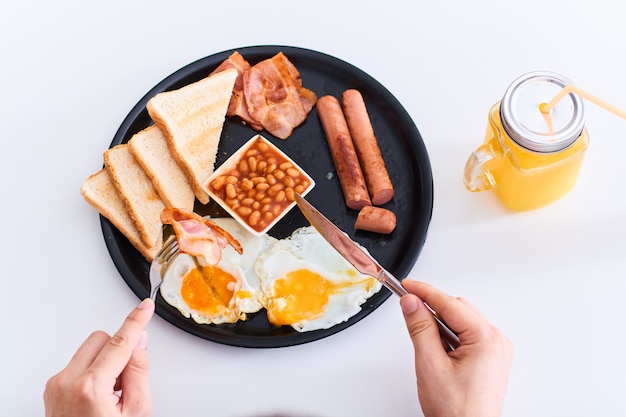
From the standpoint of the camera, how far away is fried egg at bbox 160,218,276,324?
214cm

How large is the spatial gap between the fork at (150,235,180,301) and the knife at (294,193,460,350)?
44 centimetres

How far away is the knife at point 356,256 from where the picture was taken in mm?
1810

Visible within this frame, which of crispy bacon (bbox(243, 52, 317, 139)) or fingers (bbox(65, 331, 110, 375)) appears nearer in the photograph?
fingers (bbox(65, 331, 110, 375))

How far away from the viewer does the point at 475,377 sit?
67.1 inches

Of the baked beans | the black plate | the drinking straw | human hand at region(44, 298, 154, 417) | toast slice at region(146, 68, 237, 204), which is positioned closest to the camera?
human hand at region(44, 298, 154, 417)

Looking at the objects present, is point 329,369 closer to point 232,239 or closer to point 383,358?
point 383,358

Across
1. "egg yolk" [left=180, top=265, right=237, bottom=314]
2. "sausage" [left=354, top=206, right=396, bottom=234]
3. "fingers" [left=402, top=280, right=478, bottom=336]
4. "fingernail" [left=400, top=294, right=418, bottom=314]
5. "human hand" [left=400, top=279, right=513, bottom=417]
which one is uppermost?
"sausage" [left=354, top=206, right=396, bottom=234]

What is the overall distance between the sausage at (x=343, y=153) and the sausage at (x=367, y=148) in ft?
0.06

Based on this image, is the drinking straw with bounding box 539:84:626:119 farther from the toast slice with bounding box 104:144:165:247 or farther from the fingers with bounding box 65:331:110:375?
the fingers with bounding box 65:331:110:375

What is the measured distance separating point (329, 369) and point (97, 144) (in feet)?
4.07

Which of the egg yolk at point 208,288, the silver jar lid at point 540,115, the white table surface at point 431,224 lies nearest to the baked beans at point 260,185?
the egg yolk at point 208,288

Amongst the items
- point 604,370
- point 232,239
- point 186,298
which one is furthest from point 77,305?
point 604,370

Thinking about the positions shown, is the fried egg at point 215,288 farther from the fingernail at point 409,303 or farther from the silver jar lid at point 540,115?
the silver jar lid at point 540,115

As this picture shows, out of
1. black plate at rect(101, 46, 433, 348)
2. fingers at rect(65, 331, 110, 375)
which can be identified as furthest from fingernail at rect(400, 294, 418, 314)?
fingers at rect(65, 331, 110, 375)
